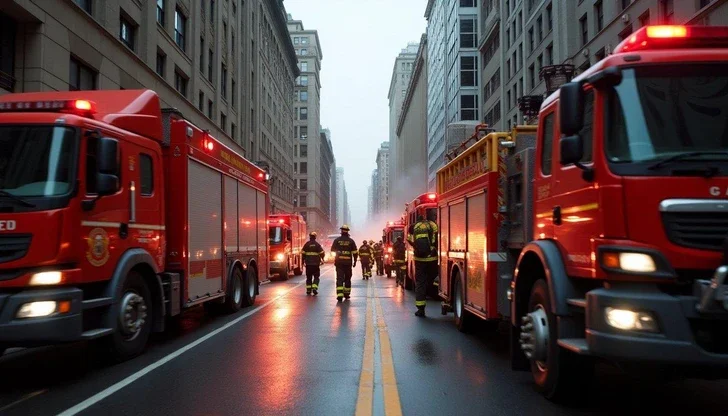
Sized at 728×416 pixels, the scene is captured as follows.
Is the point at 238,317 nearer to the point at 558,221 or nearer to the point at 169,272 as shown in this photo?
the point at 169,272

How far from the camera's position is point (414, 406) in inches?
204

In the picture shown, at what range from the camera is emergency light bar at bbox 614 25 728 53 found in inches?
185

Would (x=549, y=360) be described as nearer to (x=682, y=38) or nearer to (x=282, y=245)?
(x=682, y=38)

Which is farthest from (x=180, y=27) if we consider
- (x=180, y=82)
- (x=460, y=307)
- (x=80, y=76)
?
(x=460, y=307)

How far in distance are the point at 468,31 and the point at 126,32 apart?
46.0m

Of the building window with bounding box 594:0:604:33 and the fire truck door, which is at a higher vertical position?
the building window with bounding box 594:0:604:33

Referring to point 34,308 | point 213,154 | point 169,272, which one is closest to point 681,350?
point 34,308

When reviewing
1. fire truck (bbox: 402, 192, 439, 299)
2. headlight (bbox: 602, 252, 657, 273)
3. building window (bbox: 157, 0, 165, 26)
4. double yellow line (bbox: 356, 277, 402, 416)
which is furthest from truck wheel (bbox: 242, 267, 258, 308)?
building window (bbox: 157, 0, 165, 26)

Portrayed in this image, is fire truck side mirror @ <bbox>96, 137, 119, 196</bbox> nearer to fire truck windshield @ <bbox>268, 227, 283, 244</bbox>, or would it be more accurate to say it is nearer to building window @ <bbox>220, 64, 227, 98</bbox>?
fire truck windshield @ <bbox>268, 227, 283, 244</bbox>

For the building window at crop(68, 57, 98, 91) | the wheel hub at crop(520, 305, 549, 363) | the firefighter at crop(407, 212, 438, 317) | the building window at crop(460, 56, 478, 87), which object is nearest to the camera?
the wheel hub at crop(520, 305, 549, 363)

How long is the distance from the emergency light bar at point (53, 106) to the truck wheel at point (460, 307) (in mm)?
5649

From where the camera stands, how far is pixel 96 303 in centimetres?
661

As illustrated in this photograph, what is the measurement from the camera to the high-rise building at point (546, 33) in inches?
928

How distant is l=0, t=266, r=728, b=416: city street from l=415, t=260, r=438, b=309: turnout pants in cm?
181
